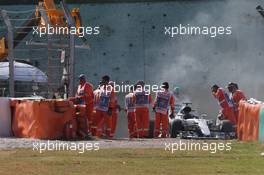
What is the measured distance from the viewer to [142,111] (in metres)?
23.4

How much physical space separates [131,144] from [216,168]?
587 cm

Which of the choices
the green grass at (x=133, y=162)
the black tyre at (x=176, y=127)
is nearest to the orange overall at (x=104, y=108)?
the black tyre at (x=176, y=127)

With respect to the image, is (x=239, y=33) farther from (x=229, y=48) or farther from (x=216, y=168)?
(x=216, y=168)

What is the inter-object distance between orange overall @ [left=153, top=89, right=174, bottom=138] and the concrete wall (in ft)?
46.9

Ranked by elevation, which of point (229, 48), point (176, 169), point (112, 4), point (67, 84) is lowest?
point (176, 169)

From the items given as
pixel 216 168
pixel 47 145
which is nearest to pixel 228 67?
pixel 47 145

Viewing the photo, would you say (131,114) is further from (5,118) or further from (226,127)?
(5,118)

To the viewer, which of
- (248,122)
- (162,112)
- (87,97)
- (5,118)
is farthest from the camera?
(162,112)

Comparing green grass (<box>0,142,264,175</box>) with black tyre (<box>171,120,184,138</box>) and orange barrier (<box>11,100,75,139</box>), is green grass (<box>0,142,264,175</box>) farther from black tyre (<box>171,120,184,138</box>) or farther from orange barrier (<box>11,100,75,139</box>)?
black tyre (<box>171,120,184,138</box>)

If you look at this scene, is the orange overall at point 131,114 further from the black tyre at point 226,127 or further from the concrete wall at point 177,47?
the concrete wall at point 177,47

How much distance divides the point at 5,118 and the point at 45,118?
1651mm

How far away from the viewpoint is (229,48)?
39.5 metres

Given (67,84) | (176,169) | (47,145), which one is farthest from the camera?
(67,84)

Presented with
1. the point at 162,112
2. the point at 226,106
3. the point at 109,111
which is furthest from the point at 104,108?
the point at 226,106
